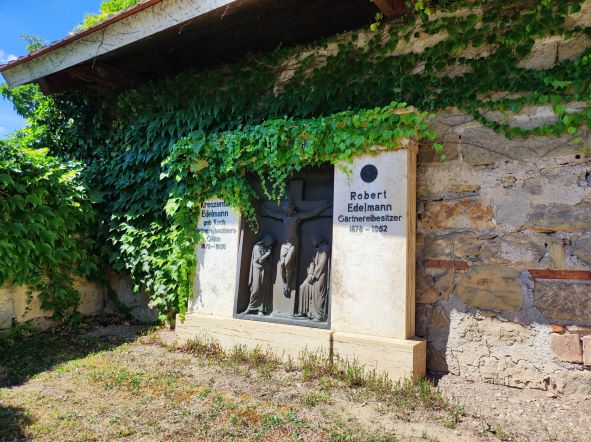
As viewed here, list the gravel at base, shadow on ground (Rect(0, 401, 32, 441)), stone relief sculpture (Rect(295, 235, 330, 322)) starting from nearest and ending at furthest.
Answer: shadow on ground (Rect(0, 401, 32, 441)), the gravel at base, stone relief sculpture (Rect(295, 235, 330, 322))

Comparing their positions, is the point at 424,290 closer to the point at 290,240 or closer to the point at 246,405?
the point at 290,240

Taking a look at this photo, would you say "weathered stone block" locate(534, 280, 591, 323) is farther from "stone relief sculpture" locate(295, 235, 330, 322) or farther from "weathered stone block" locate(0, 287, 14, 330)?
"weathered stone block" locate(0, 287, 14, 330)

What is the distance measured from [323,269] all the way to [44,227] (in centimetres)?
335

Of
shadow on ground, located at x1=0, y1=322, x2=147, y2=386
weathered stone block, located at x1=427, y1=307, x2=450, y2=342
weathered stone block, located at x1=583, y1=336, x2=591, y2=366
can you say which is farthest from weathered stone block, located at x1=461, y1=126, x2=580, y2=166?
shadow on ground, located at x1=0, y1=322, x2=147, y2=386

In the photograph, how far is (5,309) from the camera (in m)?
4.62

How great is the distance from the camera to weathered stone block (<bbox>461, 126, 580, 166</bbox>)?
333cm

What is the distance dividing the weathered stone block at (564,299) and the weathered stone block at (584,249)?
18cm

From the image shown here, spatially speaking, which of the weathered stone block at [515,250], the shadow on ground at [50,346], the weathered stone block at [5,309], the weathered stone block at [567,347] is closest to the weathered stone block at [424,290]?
the weathered stone block at [515,250]

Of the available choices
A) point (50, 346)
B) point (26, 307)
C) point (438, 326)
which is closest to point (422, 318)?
point (438, 326)

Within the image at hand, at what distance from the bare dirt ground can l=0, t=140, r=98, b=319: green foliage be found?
1.07 metres

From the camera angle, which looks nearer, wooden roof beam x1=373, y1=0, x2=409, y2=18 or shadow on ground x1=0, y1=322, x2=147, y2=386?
shadow on ground x1=0, y1=322, x2=147, y2=386

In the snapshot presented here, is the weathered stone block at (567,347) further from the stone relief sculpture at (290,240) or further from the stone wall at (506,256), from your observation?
the stone relief sculpture at (290,240)

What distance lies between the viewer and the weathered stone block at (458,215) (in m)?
3.56

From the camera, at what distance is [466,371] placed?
11.4 feet
